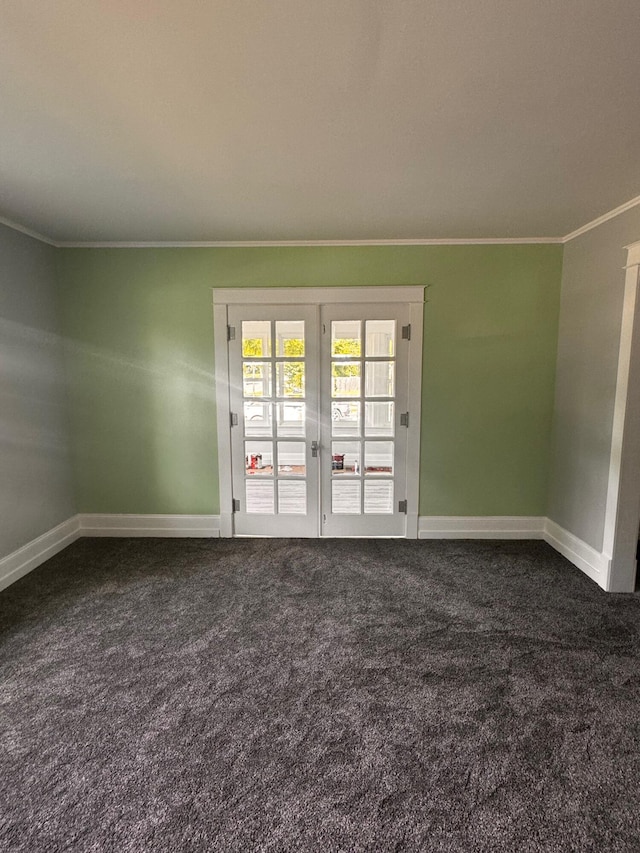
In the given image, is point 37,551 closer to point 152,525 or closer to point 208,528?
point 152,525

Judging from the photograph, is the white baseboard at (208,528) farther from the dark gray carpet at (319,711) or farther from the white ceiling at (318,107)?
the white ceiling at (318,107)

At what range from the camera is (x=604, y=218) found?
110 inches

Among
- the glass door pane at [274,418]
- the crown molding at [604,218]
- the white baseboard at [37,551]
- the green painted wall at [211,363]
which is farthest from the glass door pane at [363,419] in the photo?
the white baseboard at [37,551]

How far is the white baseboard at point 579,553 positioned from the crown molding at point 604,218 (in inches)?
89.0

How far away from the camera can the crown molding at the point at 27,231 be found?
2846 millimetres

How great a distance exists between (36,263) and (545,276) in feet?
13.1

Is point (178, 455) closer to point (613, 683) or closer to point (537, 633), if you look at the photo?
point (537, 633)

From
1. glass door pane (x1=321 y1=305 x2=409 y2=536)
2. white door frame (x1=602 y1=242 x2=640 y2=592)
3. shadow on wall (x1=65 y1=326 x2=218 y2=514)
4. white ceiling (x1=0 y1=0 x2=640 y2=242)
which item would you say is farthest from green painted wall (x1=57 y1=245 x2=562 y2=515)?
white door frame (x1=602 y1=242 x2=640 y2=592)

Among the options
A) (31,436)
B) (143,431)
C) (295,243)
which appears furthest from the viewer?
(143,431)

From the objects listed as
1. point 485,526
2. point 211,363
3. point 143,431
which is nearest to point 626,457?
point 485,526

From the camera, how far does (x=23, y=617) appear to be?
2500mm

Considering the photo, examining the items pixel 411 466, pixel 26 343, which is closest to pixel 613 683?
pixel 411 466

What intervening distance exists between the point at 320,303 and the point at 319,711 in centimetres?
274

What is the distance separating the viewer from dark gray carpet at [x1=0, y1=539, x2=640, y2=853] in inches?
53.3
